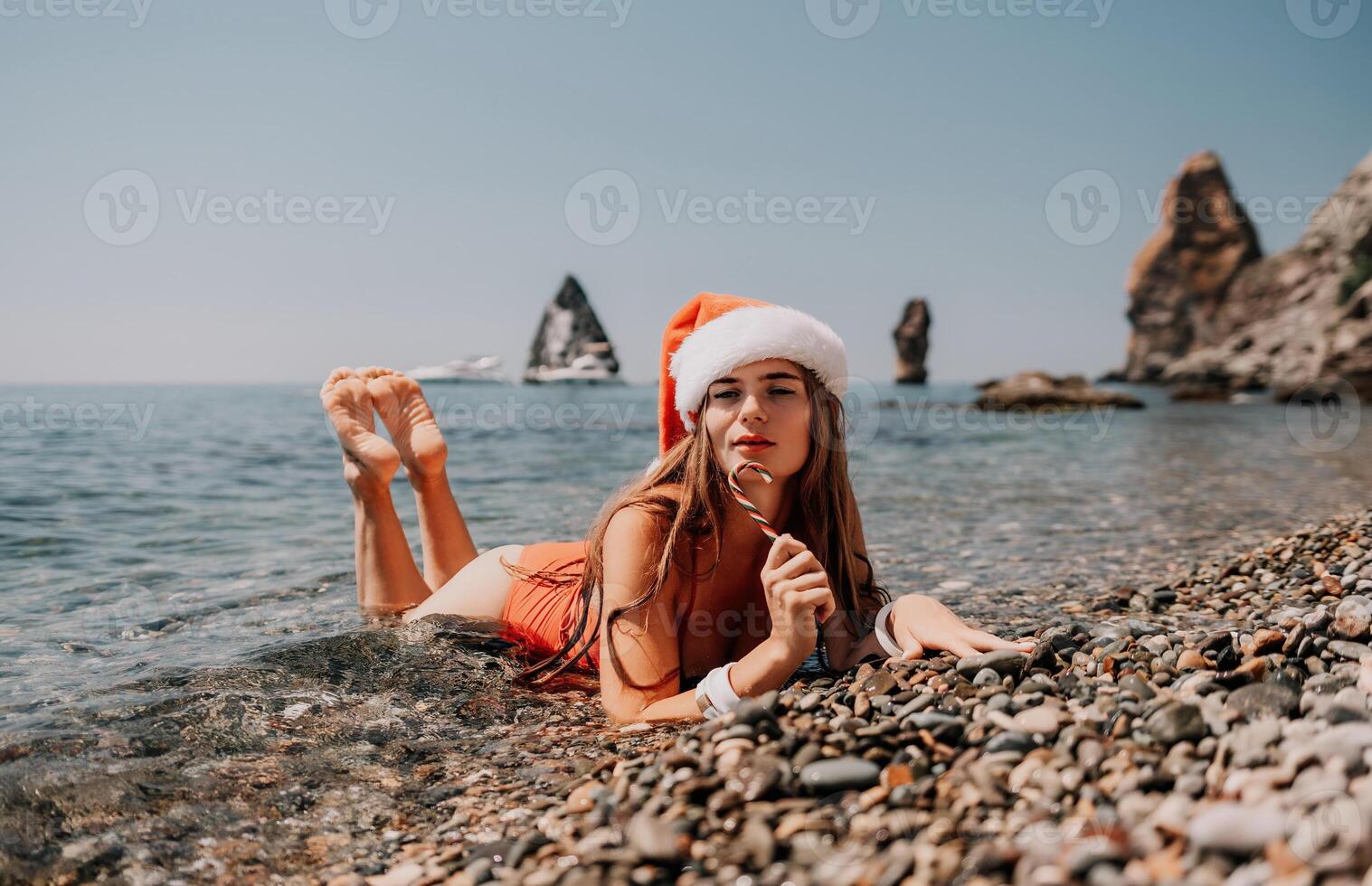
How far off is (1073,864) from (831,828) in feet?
1.83

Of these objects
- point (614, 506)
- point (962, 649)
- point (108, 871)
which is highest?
point (614, 506)

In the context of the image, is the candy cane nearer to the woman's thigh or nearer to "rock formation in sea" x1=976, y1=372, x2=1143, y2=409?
the woman's thigh

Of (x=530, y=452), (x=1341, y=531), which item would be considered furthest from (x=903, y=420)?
(x=1341, y=531)

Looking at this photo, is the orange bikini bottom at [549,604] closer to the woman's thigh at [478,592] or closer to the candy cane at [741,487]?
the woman's thigh at [478,592]

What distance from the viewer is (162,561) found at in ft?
23.2

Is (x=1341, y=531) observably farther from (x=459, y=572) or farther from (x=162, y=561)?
(x=162, y=561)

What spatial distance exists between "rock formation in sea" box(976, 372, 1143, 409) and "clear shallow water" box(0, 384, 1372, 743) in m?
20.4

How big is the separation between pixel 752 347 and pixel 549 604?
189 centimetres

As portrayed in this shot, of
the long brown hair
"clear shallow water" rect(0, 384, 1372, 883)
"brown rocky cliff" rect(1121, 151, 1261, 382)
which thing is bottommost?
"clear shallow water" rect(0, 384, 1372, 883)

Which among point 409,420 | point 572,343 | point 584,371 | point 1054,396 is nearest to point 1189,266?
point 1054,396

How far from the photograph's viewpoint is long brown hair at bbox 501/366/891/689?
3.65 meters

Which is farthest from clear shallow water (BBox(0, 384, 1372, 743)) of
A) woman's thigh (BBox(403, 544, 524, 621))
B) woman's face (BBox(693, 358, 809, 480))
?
woman's face (BBox(693, 358, 809, 480))

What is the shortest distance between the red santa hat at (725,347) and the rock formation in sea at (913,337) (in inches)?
3128

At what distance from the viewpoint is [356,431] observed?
521cm
